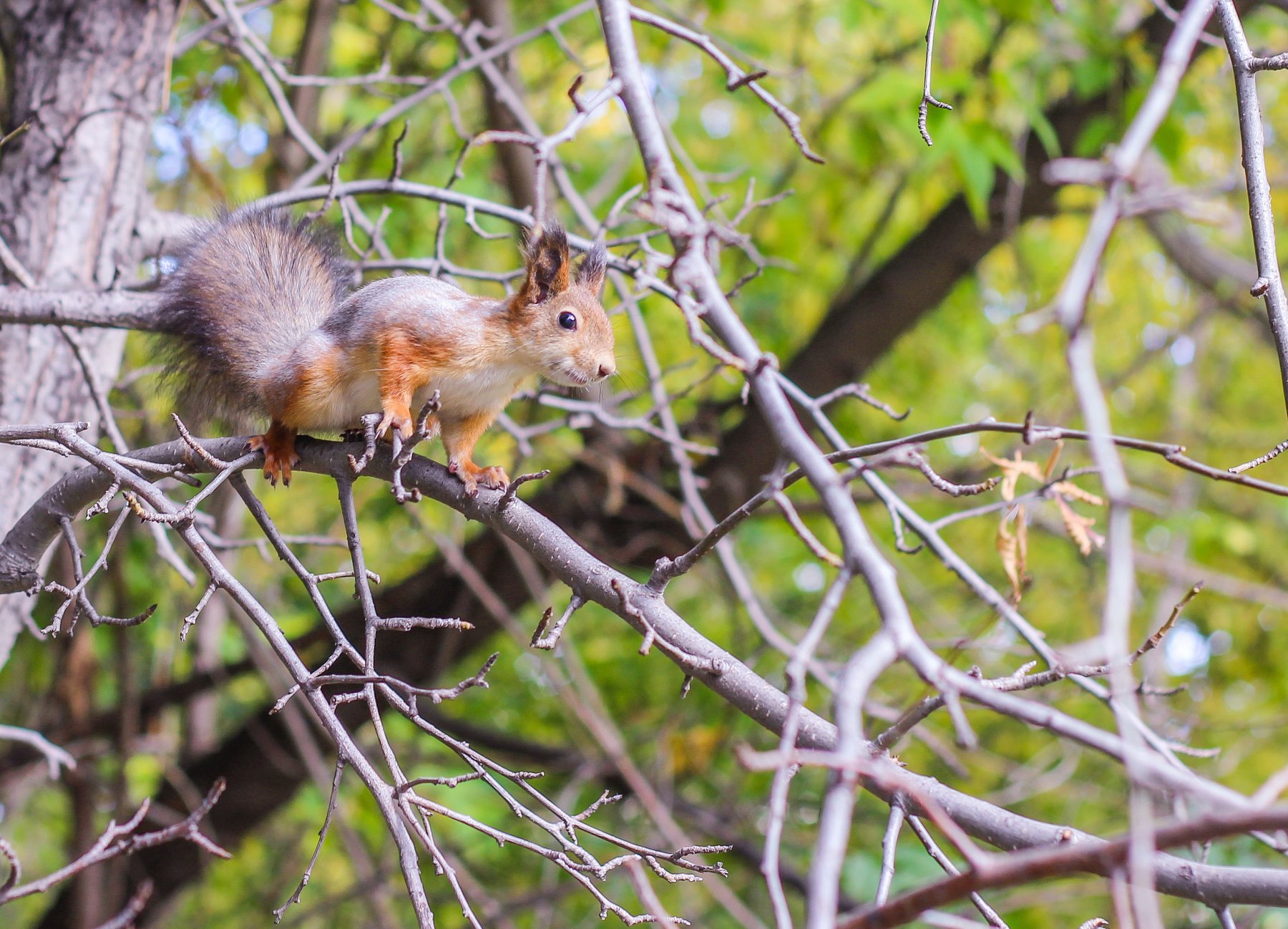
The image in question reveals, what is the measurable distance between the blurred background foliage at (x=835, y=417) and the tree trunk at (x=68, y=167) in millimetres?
343

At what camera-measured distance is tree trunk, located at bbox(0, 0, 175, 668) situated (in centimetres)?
241

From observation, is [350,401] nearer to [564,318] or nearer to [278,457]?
[278,457]

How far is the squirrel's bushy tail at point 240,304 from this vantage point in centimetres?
221

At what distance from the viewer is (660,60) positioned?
13.9ft

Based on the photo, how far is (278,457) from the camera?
6.66 feet

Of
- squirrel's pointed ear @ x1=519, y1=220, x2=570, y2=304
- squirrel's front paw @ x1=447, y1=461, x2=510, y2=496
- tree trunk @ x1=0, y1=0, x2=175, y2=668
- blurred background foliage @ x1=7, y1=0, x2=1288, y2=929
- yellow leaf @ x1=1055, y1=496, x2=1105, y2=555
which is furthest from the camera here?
blurred background foliage @ x1=7, y1=0, x2=1288, y2=929

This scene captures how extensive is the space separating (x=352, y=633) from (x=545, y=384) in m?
1.53

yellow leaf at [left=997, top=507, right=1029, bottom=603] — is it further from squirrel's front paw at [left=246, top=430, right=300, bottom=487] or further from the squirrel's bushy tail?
the squirrel's bushy tail

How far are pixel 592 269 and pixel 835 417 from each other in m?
2.16

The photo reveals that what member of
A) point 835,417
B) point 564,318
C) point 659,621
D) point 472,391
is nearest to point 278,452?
point 472,391

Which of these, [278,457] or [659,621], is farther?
[278,457]

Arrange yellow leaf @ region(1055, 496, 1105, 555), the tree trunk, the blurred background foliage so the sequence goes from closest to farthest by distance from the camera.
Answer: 1. yellow leaf @ region(1055, 496, 1105, 555)
2. the tree trunk
3. the blurred background foliage

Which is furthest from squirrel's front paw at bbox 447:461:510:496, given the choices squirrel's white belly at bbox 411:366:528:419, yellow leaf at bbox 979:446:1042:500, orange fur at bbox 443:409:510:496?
yellow leaf at bbox 979:446:1042:500

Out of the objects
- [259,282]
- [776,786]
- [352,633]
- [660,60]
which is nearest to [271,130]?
[660,60]
